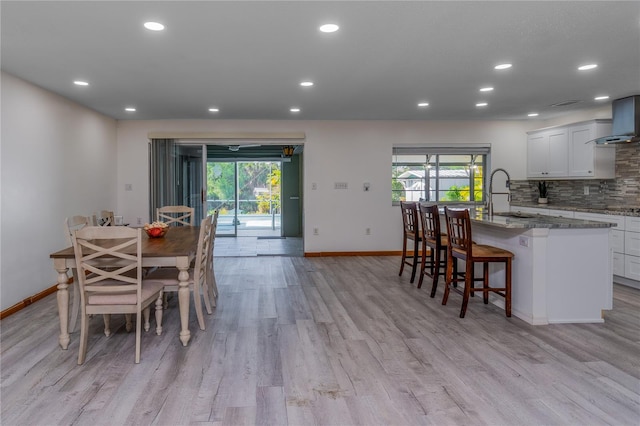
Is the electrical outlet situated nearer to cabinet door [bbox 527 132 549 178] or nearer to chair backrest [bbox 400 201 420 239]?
chair backrest [bbox 400 201 420 239]

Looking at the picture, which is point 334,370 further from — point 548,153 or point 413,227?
point 548,153

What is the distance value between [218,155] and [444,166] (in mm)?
5367

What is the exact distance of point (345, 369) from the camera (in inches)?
112

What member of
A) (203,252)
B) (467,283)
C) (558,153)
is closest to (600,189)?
(558,153)

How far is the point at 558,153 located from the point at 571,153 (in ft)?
1.00

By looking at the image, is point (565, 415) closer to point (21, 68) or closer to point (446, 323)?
point (446, 323)

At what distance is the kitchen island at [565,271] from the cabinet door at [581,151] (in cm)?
287

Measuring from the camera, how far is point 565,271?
373 cm

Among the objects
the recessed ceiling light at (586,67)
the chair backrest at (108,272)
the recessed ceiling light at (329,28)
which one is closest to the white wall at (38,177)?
the chair backrest at (108,272)

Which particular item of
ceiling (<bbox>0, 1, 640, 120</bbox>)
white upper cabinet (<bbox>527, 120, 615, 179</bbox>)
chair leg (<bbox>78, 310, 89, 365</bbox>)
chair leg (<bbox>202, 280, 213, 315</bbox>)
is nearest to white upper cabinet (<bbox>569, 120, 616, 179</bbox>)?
white upper cabinet (<bbox>527, 120, 615, 179</bbox>)

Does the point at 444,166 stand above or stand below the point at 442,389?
above

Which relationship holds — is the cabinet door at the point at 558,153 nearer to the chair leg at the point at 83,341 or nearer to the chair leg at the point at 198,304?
the chair leg at the point at 198,304

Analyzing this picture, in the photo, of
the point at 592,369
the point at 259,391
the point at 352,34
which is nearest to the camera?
the point at 259,391

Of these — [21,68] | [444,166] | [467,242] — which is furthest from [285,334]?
[444,166]
